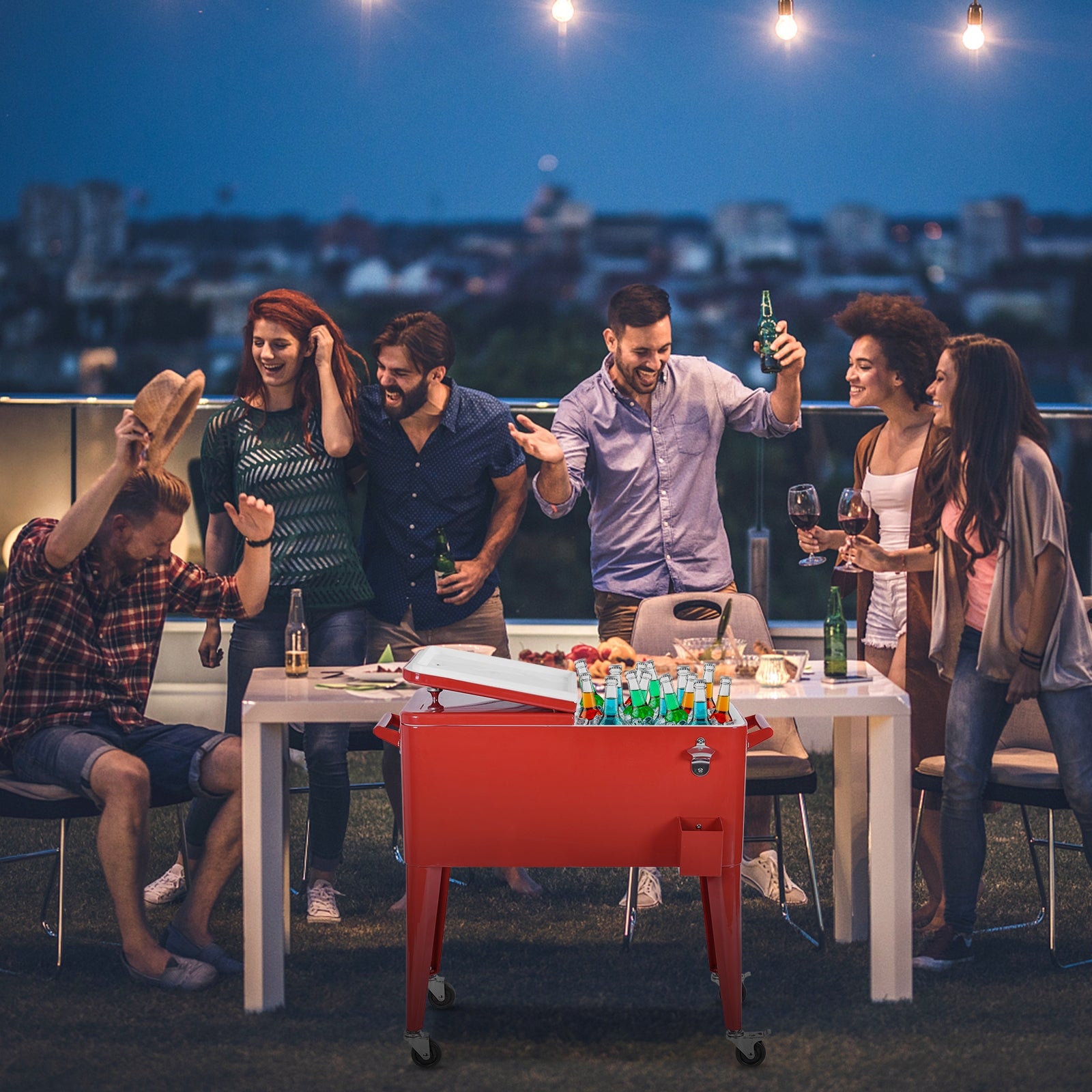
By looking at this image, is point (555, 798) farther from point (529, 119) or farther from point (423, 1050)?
point (529, 119)

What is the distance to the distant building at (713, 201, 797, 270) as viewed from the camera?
73.8ft

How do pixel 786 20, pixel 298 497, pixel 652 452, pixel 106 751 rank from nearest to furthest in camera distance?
pixel 106 751, pixel 298 497, pixel 652 452, pixel 786 20

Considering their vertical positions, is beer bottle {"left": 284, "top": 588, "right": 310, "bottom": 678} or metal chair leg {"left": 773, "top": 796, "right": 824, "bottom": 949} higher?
beer bottle {"left": 284, "top": 588, "right": 310, "bottom": 678}

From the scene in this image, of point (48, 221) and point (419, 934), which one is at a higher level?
point (48, 221)

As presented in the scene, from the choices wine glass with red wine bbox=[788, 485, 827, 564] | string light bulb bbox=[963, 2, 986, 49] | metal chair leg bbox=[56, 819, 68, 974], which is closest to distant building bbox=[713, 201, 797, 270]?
string light bulb bbox=[963, 2, 986, 49]

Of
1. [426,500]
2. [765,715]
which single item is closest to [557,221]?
[426,500]

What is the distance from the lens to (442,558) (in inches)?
150

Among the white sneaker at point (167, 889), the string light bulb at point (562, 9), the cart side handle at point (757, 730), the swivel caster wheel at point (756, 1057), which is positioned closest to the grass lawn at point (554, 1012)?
the swivel caster wheel at point (756, 1057)

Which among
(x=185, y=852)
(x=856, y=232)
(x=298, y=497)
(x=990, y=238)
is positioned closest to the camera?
(x=185, y=852)

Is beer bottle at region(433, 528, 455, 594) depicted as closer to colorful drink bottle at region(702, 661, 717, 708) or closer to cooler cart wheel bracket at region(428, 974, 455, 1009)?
colorful drink bottle at region(702, 661, 717, 708)

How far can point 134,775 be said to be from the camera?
305cm

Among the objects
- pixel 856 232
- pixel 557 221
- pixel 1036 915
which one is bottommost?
pixel 1036 915

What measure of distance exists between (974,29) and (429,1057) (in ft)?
12.6

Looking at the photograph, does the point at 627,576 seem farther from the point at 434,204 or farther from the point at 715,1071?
the point at 434,204
